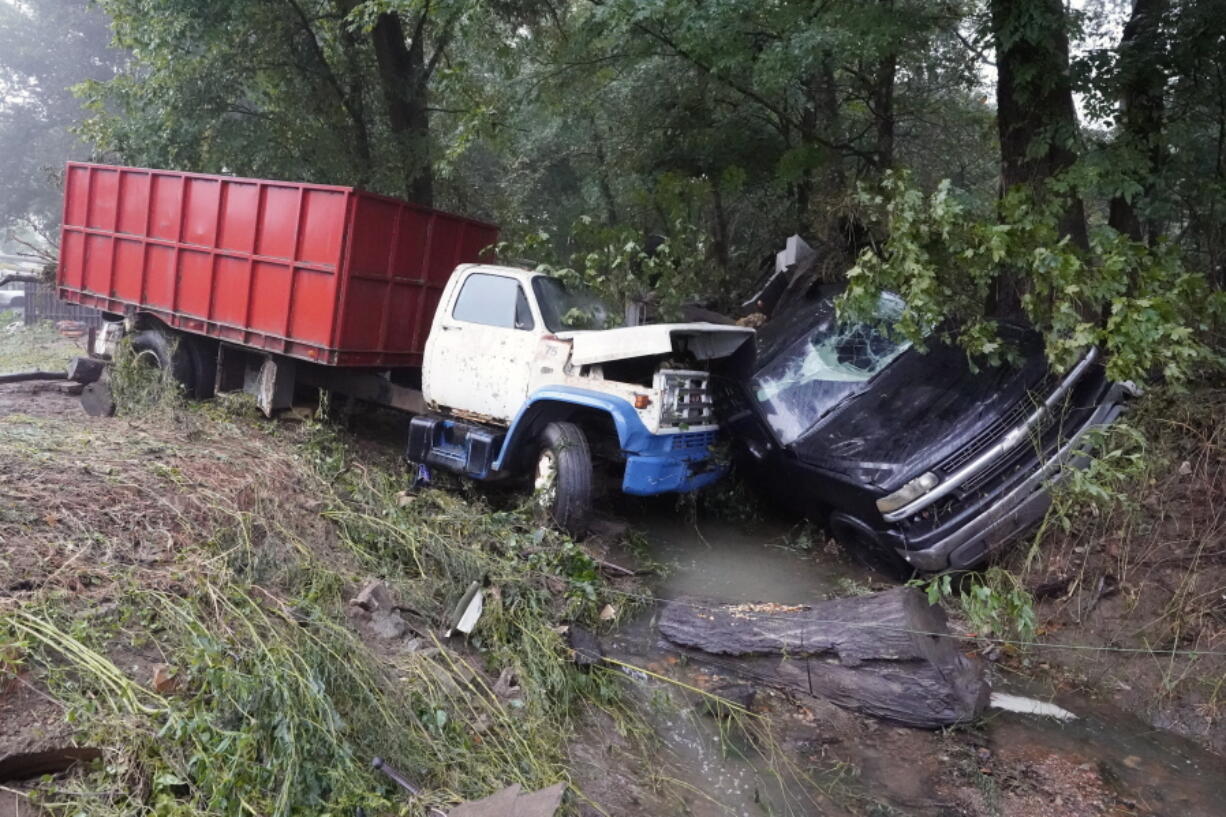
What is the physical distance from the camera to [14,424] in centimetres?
608

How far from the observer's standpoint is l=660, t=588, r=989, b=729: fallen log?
169 inches

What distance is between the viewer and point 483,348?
23.4 ft

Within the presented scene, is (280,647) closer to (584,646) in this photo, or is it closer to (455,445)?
(584,646)

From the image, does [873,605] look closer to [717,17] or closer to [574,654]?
[574,654]

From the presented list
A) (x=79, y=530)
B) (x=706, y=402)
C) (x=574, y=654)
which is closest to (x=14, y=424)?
(x=79, y=530)

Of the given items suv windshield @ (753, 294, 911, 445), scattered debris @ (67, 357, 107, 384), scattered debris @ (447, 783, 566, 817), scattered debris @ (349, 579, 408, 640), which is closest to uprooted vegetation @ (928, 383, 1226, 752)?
suv windshield @ (753, 294, 911, 445)

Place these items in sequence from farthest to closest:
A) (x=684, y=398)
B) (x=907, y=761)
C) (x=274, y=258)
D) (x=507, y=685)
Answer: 1. (x=274, y=258)
2. (x=684, y=398)
3. (x=507, y=685)
4. (x=907, y=761)

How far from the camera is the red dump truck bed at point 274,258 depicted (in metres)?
7.60

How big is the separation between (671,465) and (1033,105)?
4.23 metres

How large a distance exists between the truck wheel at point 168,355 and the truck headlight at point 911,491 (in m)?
6.86

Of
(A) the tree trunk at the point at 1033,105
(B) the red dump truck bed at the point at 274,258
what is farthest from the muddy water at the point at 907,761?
(B) the red dump truck bed at the point at 274,258

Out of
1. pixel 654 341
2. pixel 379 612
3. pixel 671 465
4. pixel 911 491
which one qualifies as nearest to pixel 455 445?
pixel 671 465

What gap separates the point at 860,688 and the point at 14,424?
5.75 meters

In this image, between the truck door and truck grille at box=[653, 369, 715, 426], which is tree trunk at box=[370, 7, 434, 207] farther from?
truck grille at box=[653, 369, 715, 426]
